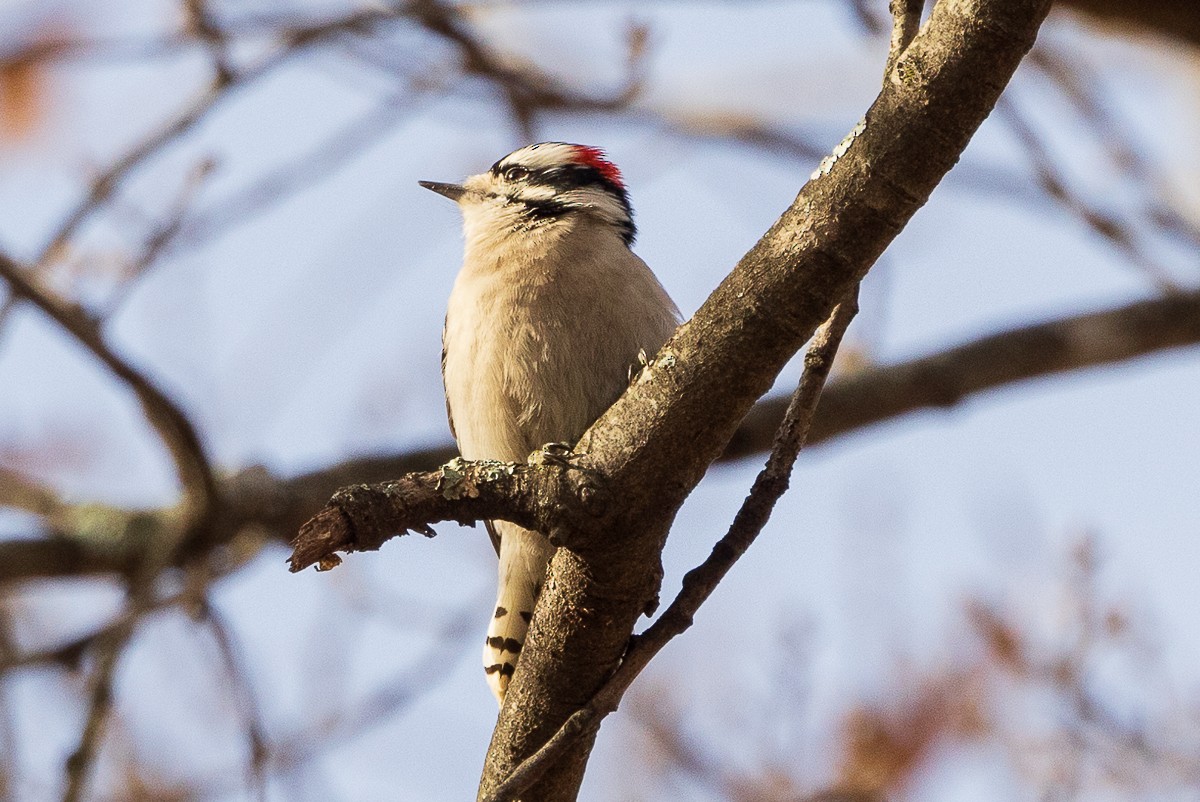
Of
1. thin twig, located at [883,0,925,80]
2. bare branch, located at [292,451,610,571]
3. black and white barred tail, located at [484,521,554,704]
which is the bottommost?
bare branch, located at [292,451,610,571]

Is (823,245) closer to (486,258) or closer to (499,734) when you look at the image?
(499,734)

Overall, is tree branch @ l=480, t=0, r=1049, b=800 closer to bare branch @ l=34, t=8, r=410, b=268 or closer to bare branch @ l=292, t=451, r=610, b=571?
bare branch @ l=292, t=451, r=610, b=571

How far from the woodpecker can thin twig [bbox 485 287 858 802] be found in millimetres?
1003

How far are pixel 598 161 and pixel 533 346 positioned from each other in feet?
5.83

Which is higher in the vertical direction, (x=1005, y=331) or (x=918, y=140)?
(x=1005, y=331)

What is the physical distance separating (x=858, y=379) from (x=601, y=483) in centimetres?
377

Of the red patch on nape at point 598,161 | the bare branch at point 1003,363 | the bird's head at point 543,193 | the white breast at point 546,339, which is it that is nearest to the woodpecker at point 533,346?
the white breast at point 546,339

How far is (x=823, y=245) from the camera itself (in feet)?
8.61

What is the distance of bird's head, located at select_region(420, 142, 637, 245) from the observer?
16.7ft

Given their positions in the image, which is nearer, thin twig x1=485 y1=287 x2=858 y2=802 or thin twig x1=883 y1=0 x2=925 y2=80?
thin twig x1=485 y1=287 x2=858 y2=802

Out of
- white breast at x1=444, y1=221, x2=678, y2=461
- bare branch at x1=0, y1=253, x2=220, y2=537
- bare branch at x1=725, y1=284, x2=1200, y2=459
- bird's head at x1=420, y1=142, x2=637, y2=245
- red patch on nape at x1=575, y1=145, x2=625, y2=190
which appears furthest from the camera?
bare branch at x1=725, y1=284, x2=1200, y2=459

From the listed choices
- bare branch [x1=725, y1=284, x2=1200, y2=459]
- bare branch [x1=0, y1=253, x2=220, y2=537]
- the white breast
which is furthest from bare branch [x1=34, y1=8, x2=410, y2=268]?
bare branch [x1=725, y1=284, x2=1200, y2=459]

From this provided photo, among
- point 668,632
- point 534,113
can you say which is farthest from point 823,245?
point 534,113

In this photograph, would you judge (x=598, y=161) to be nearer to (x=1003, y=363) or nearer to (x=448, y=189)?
(x=448, y=189)
